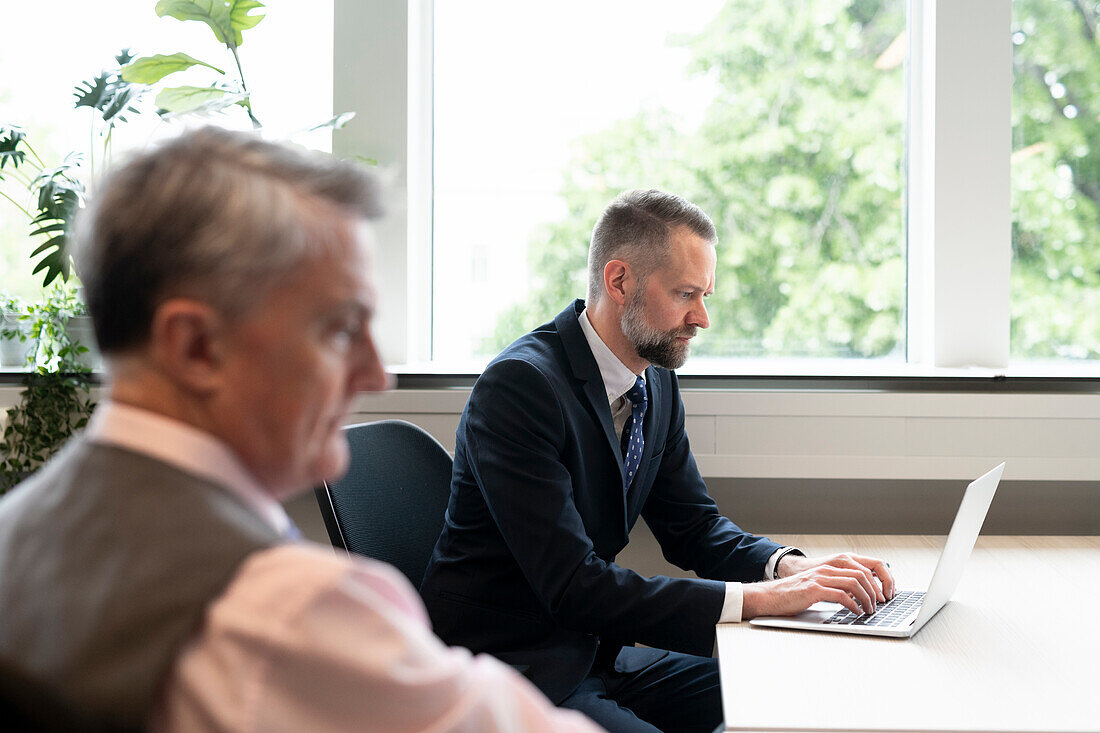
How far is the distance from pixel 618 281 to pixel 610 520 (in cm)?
46

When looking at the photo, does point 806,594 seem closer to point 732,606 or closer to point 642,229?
point 732,606

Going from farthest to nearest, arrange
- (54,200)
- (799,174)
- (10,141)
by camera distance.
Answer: (799,174)
(10,141)
(54,200)

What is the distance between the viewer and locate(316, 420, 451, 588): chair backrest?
1.61 meters

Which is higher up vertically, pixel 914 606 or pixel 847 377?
pixel 847 377

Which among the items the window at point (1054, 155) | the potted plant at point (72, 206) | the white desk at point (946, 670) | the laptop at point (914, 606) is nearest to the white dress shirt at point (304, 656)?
the white desk at point (946, 670)

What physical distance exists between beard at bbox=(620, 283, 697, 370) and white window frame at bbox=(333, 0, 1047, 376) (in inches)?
28.7

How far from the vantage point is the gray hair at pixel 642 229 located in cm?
189

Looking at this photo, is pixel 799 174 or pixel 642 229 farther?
pixel 799 174

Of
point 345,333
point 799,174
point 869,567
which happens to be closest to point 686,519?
point 869,567

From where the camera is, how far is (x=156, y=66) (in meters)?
2.36

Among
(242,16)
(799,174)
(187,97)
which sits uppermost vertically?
(242,16)

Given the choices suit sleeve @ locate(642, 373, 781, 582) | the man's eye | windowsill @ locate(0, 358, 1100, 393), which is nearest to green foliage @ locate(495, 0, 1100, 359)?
windowsill @ locate(0, 358, 1100, 393)

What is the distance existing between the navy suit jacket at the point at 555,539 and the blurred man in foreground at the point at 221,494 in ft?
2.80

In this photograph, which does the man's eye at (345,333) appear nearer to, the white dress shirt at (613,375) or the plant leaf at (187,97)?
the white dress shirt at (613,375)
